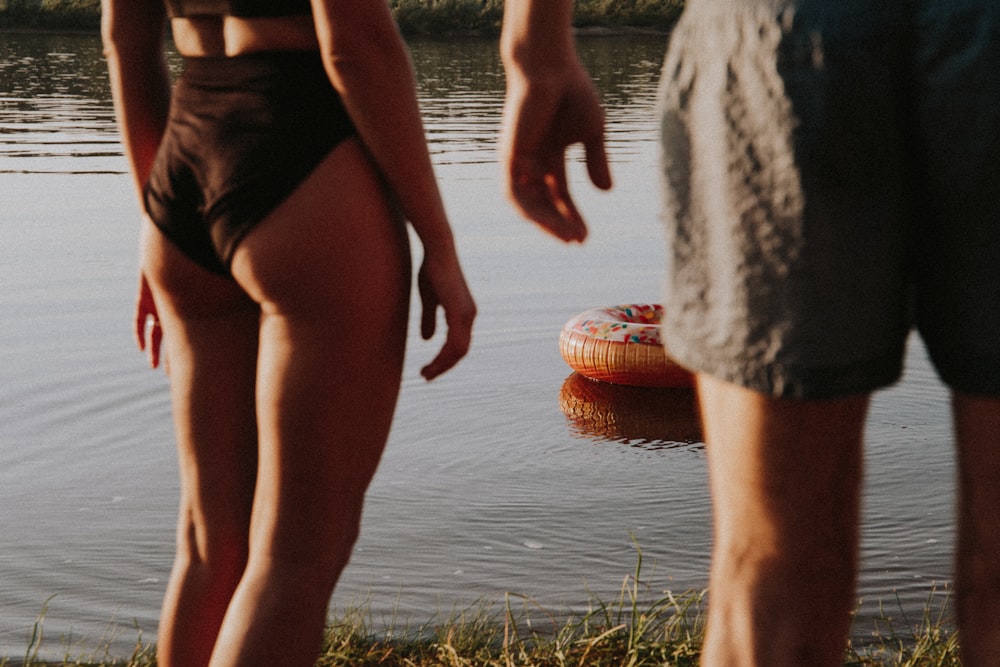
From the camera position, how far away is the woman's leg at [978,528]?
1.42 meters

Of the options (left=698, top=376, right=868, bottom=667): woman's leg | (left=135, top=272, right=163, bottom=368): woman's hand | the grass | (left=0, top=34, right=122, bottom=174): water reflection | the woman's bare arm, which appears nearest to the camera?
(left=698, top=376, right=868, bottom=667): woman's leg

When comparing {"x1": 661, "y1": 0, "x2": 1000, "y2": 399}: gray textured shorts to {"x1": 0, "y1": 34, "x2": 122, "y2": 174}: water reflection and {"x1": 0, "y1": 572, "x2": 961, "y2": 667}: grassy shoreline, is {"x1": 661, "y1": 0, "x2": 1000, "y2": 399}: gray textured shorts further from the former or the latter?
{"x1": 0, "y1": 34, "x2": 122, "y2": 174}: water reflection

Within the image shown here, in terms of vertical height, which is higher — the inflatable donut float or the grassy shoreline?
the grassy shoreline

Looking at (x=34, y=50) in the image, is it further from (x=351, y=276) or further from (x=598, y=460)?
(x=351, y=276)

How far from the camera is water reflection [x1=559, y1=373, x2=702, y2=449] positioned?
269 inches

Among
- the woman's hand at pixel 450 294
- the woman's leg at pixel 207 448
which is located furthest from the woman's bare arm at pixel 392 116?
the woman's leg at pixel 207 448

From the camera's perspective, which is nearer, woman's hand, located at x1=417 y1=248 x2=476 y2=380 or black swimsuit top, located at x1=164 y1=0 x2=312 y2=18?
black swimsuit top, located at x1=164 y1=0 x2=312 y2=18

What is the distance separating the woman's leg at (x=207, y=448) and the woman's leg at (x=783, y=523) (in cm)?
85

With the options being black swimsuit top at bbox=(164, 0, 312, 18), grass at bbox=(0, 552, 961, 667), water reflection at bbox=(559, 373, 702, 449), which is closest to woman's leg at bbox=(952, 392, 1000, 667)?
black swimsuit top at bbox=(164, 0, 312, 18)

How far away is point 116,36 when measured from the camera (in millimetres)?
2191

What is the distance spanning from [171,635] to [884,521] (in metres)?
3.61

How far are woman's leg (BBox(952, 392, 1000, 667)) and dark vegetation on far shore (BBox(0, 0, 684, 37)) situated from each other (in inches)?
1665

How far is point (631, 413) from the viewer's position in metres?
7.45

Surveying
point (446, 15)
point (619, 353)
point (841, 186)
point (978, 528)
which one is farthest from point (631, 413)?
point (446, 15)
